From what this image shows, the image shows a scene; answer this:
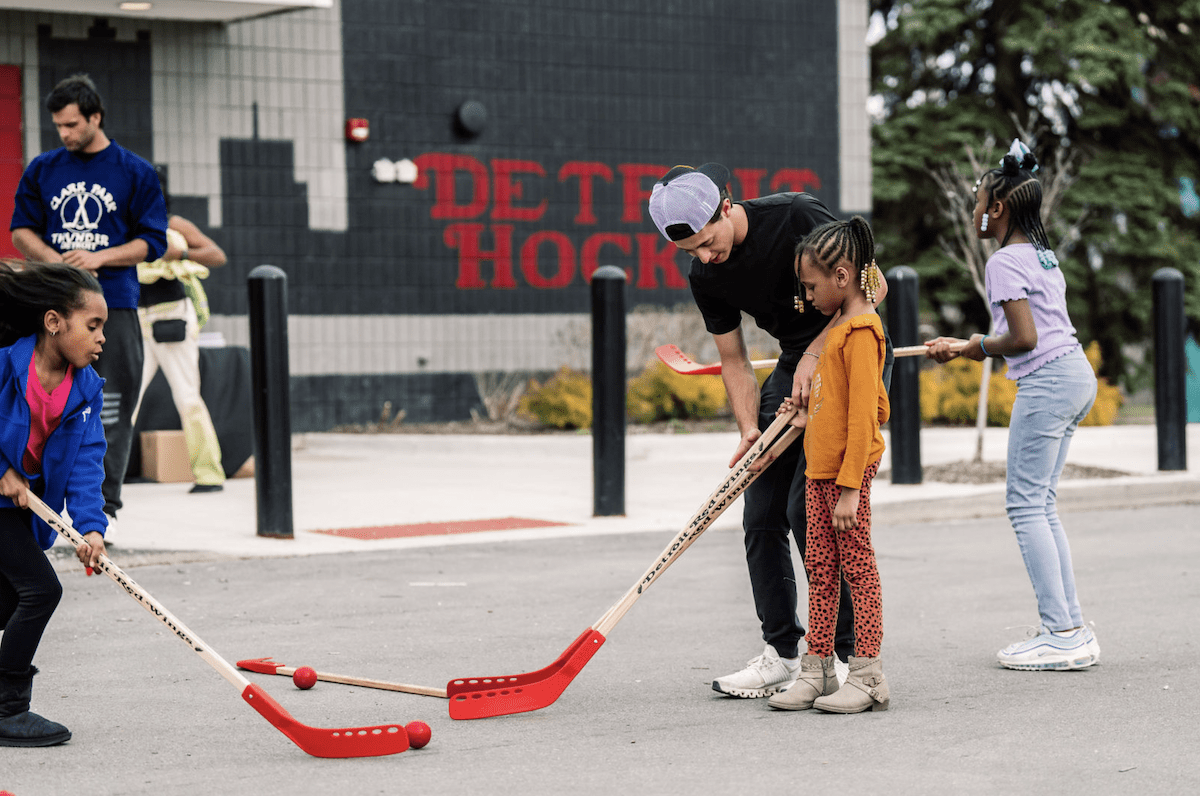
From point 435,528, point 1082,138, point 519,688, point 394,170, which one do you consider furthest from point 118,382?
point 1082,138

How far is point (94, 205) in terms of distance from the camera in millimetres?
7078

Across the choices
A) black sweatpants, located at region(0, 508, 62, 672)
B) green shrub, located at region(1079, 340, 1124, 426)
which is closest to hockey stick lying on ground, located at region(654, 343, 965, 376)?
black sweatpants, located at region(0, 508, 62, 672)

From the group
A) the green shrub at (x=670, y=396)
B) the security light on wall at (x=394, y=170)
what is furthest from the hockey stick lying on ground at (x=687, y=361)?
the security light on wall at (x=394, y=170)

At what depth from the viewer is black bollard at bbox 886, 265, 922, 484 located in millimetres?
10062

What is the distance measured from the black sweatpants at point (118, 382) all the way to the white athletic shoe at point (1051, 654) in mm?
4193

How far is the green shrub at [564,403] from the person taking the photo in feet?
45.8

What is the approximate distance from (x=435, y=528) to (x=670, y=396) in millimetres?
6057

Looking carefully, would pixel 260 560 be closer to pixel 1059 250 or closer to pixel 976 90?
pixel 1059 250

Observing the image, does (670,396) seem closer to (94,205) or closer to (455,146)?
(455,146)

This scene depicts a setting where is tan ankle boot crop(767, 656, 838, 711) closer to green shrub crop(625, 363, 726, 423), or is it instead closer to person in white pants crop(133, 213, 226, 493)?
person in white pants crop(133, 213, 226, 493)

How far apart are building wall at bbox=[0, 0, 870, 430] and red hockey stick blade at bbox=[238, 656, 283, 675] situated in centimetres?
992

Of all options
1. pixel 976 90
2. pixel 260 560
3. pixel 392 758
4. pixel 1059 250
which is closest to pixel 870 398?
pixel 392 758

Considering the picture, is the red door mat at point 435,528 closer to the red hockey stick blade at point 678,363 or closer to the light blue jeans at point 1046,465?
the red hockey stick blade at point 678,363

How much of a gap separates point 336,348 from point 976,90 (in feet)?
40.8
